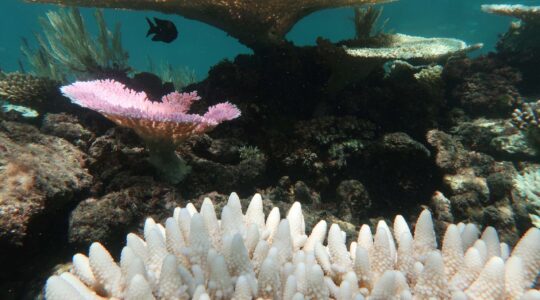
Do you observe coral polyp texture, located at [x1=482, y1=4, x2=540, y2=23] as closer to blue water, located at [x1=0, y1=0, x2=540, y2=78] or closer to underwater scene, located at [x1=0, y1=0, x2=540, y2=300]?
underwater scene, located at [x1=0, y1=0, x2=540, y2=300]

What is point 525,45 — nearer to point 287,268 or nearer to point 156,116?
point 156,116

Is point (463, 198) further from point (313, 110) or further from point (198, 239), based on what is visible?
point (198, 239)

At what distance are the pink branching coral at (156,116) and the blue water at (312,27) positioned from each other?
25656 millimetres

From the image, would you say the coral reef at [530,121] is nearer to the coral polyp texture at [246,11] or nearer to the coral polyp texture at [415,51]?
the coral polyp texture at [415,51]

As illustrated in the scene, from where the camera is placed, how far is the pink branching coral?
9.62 feet

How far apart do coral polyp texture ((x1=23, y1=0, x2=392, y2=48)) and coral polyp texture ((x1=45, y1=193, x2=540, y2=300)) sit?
3.31m

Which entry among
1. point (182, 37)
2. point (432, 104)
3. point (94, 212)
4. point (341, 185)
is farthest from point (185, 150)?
point (182, 37)

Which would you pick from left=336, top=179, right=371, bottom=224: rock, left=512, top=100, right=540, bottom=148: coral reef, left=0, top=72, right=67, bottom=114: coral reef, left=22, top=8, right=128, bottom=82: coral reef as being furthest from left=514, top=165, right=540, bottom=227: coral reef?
left=22, top=8, right=128, bottom=82: coral reef

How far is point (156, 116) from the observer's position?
2902mm

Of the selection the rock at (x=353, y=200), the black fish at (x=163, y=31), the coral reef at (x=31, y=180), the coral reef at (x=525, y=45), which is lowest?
the rock at (x=353, y=200)

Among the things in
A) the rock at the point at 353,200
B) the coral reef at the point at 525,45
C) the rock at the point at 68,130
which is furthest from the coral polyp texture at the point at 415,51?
the rock at the point at 68,130

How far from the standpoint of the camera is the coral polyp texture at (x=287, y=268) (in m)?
1.62

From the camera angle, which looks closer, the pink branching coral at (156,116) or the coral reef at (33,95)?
the pink branching coral at (156,116)

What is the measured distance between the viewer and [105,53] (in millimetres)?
8086
